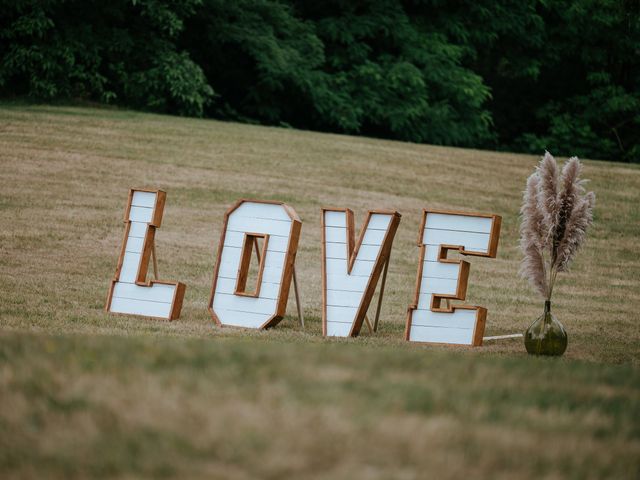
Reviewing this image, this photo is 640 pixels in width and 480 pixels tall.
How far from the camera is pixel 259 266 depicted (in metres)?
9.14

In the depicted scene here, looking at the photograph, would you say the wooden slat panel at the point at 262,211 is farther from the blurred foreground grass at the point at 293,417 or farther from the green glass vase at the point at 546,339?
the blurred foreground grass at the point at 293,417

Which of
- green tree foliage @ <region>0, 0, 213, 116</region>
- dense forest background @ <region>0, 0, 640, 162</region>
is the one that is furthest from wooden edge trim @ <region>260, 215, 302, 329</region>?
dense forest background @ <region>0, 0, 640, 162</region>

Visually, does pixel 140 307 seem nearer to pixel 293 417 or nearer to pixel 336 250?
pixel 336 250

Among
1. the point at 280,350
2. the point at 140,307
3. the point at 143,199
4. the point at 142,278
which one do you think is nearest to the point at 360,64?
the point at 143,199

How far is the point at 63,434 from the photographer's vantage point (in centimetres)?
368

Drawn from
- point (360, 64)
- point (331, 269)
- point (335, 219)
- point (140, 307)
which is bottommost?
point (140, 307)

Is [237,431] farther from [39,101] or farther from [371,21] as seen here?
[371,21]

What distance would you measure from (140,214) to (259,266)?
61.7 inches

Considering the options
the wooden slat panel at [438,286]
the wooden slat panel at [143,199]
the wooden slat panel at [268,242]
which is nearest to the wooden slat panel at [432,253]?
the wooden slat panel at [438,286]

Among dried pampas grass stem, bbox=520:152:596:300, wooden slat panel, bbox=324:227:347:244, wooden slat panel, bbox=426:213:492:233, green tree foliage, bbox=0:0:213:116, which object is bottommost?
wooden slat panel, bbox=324:227:347:244

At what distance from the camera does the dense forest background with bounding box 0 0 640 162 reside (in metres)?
28.6

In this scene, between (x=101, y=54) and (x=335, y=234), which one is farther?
(x=101, y=54)

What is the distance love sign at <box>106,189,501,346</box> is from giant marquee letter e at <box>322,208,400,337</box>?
0.01 m

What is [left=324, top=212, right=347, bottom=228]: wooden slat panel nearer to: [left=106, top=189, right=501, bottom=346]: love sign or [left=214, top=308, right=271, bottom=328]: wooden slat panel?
[left=106, top=189, right=501, bottom=346]: love sign
